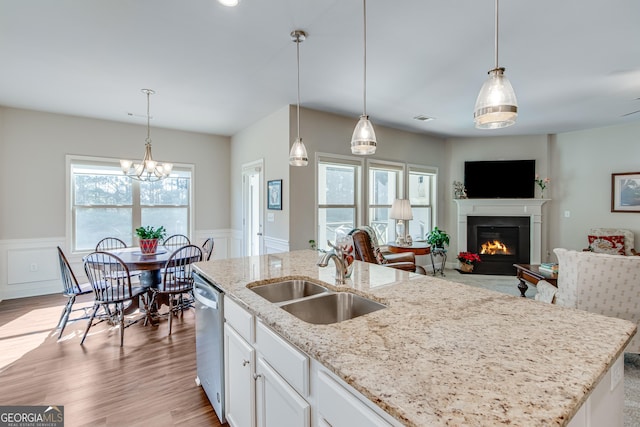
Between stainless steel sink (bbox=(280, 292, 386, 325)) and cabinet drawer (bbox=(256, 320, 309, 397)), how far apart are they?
0.87 ft

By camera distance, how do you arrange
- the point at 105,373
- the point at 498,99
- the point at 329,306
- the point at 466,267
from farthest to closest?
1. the point at 466,267
2. the point at 105,373
3. the point at 329,306
4. the point at 498,99

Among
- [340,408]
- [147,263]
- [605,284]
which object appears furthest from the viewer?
[147,263]

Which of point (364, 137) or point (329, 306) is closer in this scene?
point (329, 306)

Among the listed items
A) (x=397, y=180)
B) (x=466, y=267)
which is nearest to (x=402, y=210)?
(x=397, y=180)

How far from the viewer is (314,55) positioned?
2885 mm

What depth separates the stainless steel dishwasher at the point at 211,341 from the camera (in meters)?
1.92

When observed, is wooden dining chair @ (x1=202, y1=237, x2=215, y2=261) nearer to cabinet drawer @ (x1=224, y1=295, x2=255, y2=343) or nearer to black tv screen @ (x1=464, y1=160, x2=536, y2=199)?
cabinet drawer @ (x1=224, y1=295, x2=255, y2=343)

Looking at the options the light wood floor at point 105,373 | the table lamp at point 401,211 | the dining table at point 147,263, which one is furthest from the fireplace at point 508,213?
the dining table at point 147,263

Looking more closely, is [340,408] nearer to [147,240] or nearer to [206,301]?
[206,301]

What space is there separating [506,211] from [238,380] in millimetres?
6155

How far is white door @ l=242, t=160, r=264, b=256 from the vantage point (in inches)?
197

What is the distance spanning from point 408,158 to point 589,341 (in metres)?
5.03

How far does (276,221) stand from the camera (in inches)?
180

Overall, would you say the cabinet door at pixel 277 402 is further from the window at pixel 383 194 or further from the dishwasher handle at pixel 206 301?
the window at pixel 383 194
